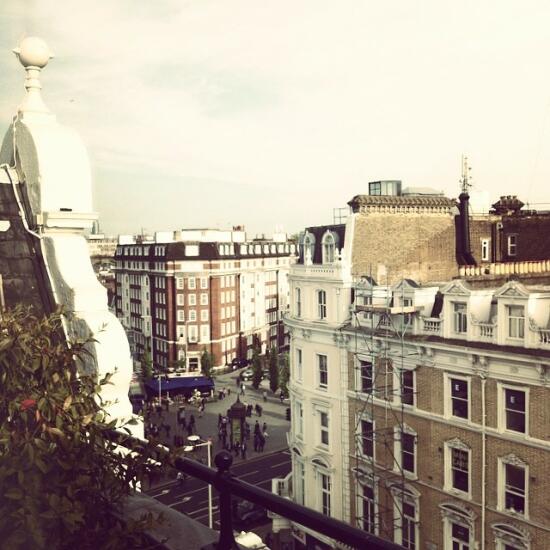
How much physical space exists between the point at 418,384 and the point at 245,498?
20.8 meters

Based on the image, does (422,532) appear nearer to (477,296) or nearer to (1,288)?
(477,296)

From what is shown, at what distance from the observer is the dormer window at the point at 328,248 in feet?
95.7

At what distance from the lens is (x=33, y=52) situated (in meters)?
5.82

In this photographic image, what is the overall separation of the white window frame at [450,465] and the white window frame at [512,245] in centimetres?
1604

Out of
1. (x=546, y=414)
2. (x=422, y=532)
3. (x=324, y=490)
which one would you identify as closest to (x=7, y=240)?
(x=546, y=414)

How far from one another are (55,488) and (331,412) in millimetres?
24784

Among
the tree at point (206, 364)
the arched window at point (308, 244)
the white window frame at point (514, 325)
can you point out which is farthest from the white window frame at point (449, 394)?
the tree at point (206, 364)

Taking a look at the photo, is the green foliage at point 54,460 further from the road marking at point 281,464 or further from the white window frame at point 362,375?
the road marking at point 281,464

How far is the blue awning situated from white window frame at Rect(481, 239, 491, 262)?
1279 inches

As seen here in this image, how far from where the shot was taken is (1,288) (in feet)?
18.2

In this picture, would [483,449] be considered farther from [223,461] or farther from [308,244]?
[223,461]

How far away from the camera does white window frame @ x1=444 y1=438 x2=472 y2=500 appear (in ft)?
68.5

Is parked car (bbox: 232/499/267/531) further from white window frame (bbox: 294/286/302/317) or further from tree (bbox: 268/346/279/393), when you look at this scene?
tree (bbox: 268/346/279/393)

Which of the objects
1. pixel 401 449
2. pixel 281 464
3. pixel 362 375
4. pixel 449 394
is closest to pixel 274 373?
pixel 281 464
